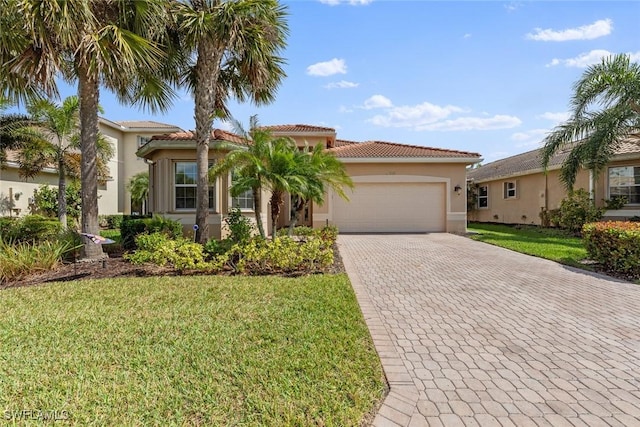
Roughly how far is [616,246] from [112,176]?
32.3m

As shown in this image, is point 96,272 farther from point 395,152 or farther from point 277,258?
point 395,152

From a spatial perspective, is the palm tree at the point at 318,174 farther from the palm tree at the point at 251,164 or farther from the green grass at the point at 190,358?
the green grass at the point at 190,358

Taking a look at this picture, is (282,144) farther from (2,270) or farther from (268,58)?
(2,270)

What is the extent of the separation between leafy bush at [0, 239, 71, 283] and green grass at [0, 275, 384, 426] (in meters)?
2.17

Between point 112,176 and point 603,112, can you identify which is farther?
point 112,176

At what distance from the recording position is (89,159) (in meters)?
9.98

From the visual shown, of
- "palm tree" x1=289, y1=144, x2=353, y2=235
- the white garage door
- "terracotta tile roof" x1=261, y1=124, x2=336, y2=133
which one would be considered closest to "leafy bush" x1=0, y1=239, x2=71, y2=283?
"palm tree" x1=289, y1=144, x2=353, y2=235

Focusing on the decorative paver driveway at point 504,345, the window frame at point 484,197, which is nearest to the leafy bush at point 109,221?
the decorative paver driveway at point 504,345

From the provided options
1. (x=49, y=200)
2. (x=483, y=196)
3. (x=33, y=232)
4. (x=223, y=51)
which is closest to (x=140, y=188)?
(x=49, y=200)

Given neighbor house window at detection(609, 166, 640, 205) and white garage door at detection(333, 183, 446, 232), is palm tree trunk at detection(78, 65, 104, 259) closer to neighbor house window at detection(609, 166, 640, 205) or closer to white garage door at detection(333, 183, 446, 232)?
white garage door at detection(333, 183, 446, 232)

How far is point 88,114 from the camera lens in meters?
9.92

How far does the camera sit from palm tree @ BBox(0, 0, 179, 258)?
25.7 feet

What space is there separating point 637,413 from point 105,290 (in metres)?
8.62

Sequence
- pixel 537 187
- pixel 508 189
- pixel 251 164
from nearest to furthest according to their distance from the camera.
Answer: pixel 251 164
pixel 537 187
pixel 508 189
